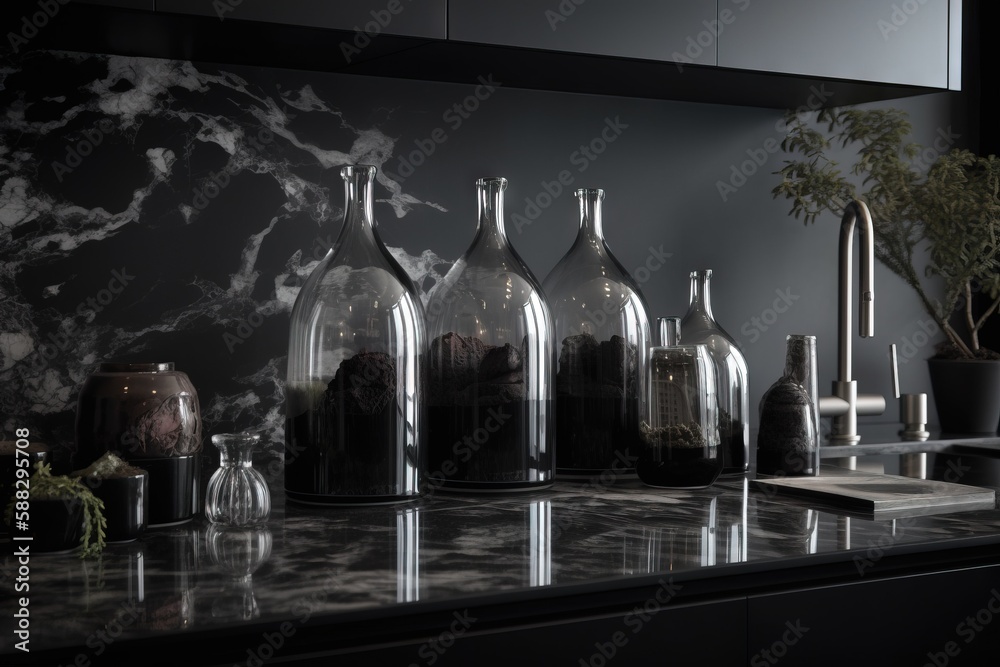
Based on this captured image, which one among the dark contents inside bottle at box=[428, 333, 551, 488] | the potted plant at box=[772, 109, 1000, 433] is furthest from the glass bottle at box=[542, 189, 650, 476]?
the potted plant at box=[772, 109, 1000, 433]

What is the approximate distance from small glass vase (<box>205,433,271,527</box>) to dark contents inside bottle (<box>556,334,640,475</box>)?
495 mm

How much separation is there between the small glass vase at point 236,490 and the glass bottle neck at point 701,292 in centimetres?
78

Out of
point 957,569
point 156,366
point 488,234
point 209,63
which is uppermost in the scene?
point 209,63

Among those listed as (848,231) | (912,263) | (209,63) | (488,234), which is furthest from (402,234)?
(912,263)

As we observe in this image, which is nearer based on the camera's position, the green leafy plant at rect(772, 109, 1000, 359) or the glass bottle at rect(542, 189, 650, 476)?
the glass bottle at rect(542, 189, 650, 476)

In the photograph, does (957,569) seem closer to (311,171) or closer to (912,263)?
(311,171)

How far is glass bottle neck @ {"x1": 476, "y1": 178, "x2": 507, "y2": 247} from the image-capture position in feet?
4.37

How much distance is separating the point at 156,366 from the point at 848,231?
1.28 metres

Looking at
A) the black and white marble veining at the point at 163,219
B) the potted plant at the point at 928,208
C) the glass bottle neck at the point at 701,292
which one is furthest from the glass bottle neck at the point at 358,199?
the potted plant at the point at 928,208

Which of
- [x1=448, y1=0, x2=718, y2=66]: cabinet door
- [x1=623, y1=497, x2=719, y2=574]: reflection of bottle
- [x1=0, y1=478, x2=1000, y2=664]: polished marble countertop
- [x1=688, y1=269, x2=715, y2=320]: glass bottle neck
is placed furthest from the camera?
[x1=688, y1=269, x2=715, y2=320]: glass bottle neck

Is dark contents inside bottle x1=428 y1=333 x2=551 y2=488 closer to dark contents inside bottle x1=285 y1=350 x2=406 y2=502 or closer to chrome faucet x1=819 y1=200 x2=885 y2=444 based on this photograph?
dark contents inside bottle x1=285 y1=350 x2=406 y2=502

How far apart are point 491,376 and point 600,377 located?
200 mm

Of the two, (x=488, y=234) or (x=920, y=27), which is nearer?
(x=488, y=234)

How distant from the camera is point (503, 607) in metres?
0.80
